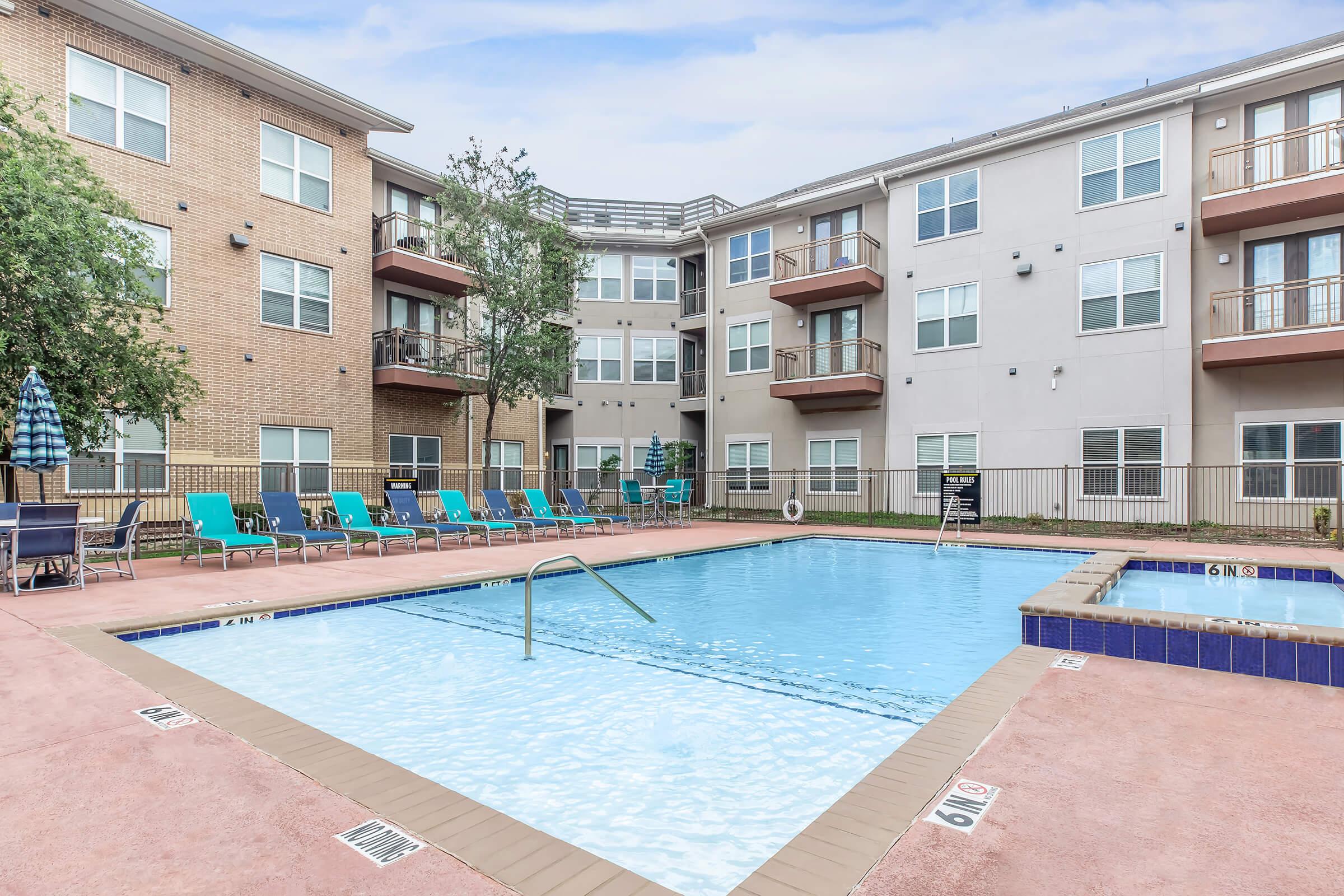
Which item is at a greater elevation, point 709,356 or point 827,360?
point 709,356

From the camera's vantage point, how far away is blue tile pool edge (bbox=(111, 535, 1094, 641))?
18.9 ft

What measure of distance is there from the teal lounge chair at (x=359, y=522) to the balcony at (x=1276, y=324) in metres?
15.5

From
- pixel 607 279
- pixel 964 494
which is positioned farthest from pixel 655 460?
pixel 607 279

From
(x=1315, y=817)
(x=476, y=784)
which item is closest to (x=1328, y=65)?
(x=1315, y=817)

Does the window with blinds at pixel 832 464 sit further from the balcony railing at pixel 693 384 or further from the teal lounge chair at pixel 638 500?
the balcony railing at pixel 693 384

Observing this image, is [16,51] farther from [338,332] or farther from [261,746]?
[261,746]

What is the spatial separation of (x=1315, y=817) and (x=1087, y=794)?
709mm

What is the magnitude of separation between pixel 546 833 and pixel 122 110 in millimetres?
16599

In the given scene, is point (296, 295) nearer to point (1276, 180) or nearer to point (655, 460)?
point (655, 460)

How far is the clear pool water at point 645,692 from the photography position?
3041 mm

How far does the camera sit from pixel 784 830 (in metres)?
2.86

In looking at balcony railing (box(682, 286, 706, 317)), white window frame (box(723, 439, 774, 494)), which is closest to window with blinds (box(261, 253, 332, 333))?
white window frame (box(723, 439, 774, 494))

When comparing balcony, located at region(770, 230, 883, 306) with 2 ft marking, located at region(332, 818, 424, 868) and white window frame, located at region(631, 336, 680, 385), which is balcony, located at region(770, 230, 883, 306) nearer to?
white window frame, located at region(631, 336, 680, 385)

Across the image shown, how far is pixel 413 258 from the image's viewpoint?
681 inches
